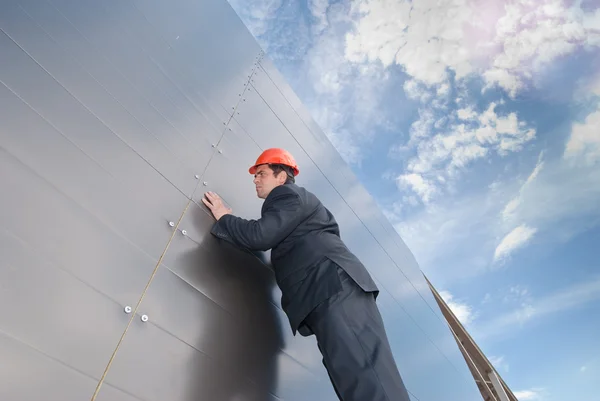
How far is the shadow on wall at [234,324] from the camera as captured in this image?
1.65 meters

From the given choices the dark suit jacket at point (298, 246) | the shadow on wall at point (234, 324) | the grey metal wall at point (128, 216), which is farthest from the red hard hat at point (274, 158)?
the shadow on wall at point (234, 324)

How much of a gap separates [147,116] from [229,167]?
2.21 ft

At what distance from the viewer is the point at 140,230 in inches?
65.4

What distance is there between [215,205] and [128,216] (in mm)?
601

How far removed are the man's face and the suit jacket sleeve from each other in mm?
315

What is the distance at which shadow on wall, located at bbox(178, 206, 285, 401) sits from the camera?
1.65 m

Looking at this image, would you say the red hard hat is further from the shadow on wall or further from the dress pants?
the dress pants

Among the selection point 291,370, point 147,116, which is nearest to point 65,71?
point 147,116

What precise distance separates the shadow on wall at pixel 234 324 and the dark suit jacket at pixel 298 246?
154mm

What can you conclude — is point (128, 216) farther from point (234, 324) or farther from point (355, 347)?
point (355, 347)

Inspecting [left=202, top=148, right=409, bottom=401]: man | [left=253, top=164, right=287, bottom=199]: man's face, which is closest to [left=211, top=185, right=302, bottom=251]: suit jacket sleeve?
[left=202, top=148, right=409, bottom=401]: man

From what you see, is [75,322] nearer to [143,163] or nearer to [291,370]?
[143,163]

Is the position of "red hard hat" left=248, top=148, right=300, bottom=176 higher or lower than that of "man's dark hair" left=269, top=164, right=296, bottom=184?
higher

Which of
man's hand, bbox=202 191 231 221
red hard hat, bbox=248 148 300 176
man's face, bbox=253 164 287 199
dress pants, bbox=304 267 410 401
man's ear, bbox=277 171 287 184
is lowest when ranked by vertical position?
dress pants, bbox=304 267 410 401
